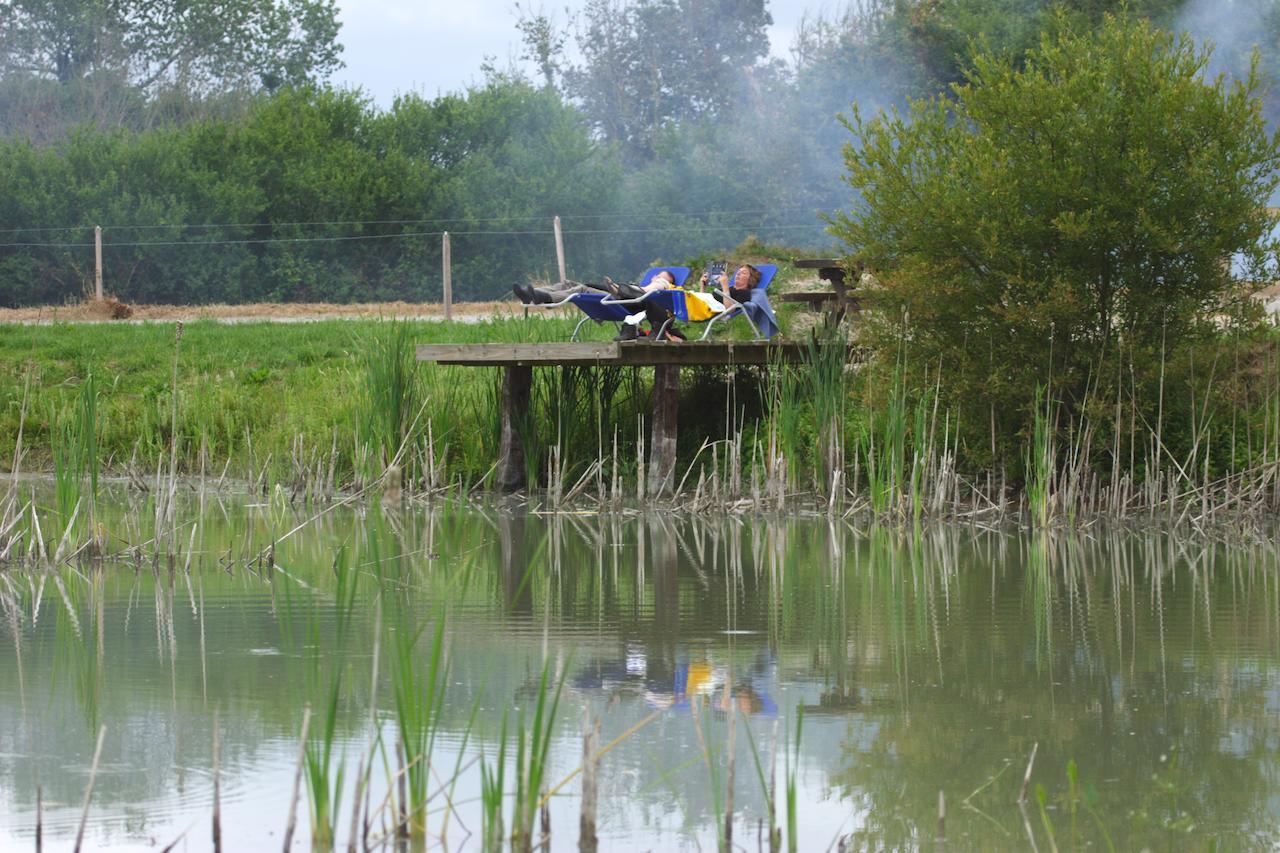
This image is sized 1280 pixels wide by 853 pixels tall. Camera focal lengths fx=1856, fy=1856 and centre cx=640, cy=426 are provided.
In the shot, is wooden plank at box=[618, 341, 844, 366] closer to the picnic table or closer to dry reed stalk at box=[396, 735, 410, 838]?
the picnic table

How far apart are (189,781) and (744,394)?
981 centimetres

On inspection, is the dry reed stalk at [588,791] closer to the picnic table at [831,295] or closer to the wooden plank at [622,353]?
the wooden plank at [622,353]

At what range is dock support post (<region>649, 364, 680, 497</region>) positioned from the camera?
511 inches

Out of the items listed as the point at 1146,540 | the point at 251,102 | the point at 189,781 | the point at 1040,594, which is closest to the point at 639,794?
the point at 189,781

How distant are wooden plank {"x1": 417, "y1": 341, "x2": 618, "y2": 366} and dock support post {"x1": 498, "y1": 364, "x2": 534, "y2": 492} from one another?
0.43 m

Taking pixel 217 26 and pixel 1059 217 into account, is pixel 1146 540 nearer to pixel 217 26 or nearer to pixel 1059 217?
pixel 1059 217

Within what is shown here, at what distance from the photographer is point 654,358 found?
12.9 meters

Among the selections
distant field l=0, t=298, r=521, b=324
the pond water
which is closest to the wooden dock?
the pond water

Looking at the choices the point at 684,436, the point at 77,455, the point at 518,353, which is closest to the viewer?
the point at 77,455

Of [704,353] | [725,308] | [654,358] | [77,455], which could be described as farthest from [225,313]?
[77,455]

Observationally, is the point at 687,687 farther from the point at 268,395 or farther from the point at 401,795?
the point at 268,395

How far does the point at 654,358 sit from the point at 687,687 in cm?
711

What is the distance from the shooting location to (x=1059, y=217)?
11.0m

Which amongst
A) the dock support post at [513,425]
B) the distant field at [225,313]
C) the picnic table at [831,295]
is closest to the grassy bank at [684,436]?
the dock support post at [513,425]
